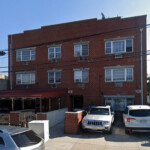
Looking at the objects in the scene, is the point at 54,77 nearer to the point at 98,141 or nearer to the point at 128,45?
the point at 128,45

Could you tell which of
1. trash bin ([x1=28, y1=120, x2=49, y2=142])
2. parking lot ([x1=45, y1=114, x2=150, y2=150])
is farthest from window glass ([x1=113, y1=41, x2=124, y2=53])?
trash bin ([x1=28, y1=120, x2=49, y2=142])

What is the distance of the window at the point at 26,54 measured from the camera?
19047mm

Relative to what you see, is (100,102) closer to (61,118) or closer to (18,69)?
(61,118)

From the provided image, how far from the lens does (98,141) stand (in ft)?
26.1

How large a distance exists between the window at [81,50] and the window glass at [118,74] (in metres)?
3.86

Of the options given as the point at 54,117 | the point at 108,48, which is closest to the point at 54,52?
the point at 108,48

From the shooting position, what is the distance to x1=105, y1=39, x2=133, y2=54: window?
50.5 feet

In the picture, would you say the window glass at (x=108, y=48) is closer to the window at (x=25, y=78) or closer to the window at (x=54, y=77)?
the window at (x=54, y=77)

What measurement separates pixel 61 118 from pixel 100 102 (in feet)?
15.1

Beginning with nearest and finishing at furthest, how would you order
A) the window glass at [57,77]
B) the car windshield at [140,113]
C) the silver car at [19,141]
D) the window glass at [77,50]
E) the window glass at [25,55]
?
1. the silver car at [19,141]
2. the car windshield at [140,113]
3. the window glass at [77,50]
4. the window glass at [57,77]
5. the window glass at [25,55]

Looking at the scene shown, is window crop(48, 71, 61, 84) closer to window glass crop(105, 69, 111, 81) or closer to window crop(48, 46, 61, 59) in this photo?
window crop(48, 46, 61, 59)

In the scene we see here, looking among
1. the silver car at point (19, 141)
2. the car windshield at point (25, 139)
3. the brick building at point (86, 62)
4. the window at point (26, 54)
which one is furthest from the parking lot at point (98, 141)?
the window at point (26, 54)

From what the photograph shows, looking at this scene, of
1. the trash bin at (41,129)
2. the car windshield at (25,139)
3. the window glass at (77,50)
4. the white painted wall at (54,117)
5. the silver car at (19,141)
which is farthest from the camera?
the window glass at (77,50)

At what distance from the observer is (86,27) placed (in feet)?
55.3
